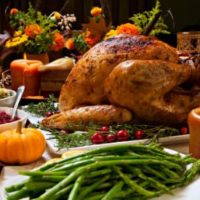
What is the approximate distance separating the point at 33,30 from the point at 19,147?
118 cm

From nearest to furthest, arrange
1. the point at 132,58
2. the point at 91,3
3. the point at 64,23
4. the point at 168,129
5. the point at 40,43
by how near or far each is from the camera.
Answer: the point at 168,129 → the point at 132,58 → the point at 40,43 → the point at 64,23 → the point at 91,3

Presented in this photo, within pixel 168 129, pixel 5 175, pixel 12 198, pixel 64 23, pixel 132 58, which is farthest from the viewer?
pixel 64 23

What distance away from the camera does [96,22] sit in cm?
204

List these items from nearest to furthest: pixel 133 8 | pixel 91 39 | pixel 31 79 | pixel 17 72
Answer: pixel 31 79, pixel 17 72, pixel 91 39, pixel 133 8

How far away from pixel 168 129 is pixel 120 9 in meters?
4.18

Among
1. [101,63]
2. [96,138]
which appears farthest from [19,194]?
[101,63]

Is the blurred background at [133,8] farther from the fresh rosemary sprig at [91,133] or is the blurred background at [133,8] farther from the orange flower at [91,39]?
the fresh rosemary sprig at [91,133]

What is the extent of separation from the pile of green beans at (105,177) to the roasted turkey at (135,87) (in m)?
0.44

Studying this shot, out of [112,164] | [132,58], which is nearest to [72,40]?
[132,58]

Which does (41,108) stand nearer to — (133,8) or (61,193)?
(61,193)

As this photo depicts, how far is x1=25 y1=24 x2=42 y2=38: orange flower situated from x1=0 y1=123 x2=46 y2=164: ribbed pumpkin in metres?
1.13

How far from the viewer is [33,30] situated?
2.04m

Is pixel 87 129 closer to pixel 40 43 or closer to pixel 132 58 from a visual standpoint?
pixel 132 58

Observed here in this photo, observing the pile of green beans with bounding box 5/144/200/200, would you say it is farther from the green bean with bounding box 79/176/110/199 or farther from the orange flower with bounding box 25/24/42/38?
the orange flower with bounding box 25/24/42/38
